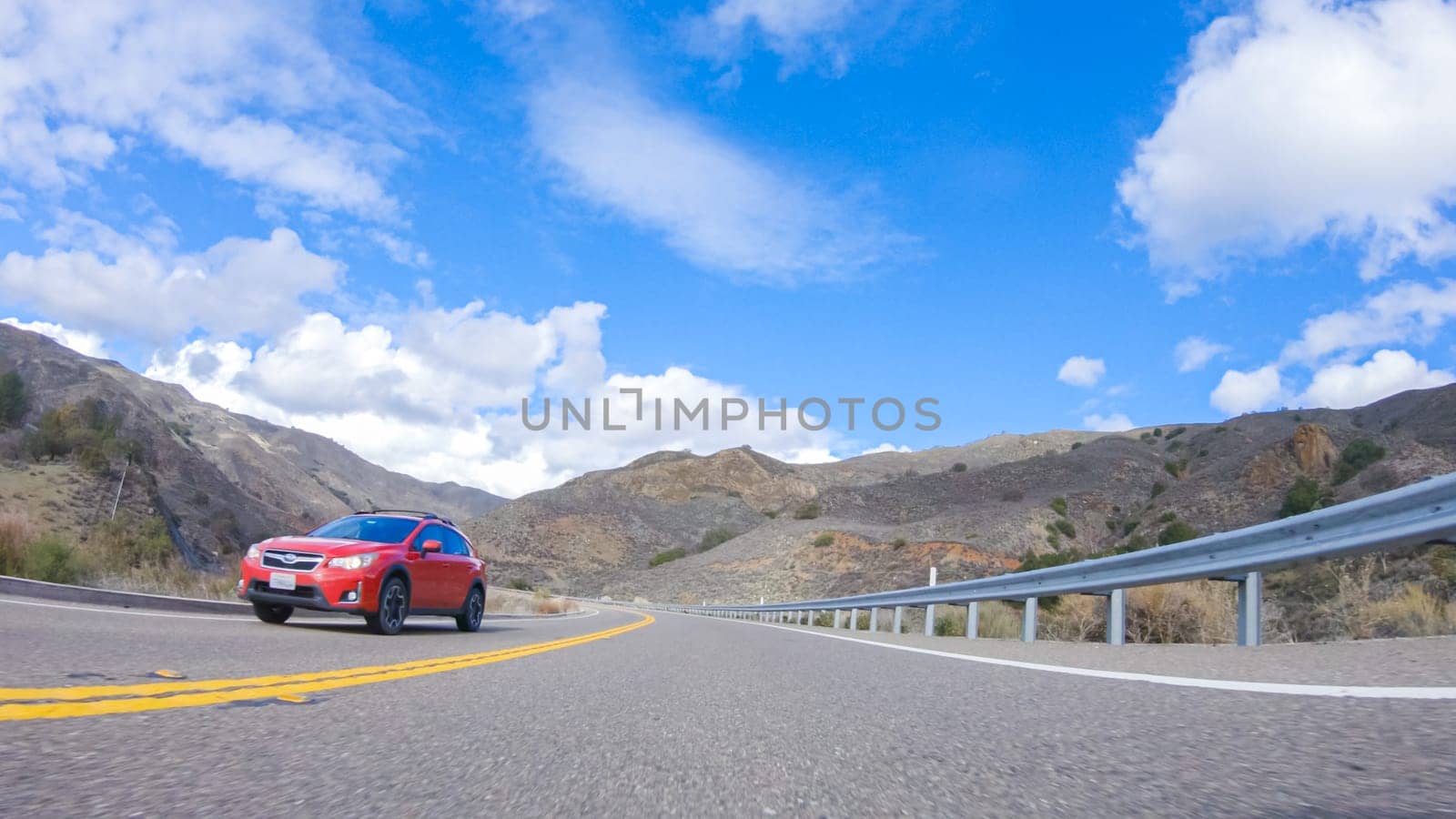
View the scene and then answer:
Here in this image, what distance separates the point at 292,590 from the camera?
10.9m

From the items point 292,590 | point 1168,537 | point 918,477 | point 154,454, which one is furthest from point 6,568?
point 918,477

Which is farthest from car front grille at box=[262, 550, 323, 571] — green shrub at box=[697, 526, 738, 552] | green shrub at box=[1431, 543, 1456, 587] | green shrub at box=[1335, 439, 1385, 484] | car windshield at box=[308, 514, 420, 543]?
green shrub at box=[697, 526, 738, 552]

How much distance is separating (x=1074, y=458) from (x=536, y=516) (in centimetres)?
6335

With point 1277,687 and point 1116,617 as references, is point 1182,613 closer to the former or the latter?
point 1116,617

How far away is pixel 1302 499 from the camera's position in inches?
1789

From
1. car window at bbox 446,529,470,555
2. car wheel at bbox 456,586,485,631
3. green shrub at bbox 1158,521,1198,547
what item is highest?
green shrub at bbox 1158,521,1198,547

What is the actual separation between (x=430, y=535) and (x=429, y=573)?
29.3 inches

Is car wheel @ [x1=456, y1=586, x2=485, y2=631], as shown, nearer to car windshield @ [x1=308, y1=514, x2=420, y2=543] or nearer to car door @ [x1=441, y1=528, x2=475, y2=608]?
car door @ [x1=441, y1=528, x2=475, y2=608]

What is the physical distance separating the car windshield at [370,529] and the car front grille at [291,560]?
971mm

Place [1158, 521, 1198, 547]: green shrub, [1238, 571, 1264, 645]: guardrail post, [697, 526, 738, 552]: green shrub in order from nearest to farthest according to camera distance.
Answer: [1238, 571, 1264, 645]: guardrail post, [1158, 521, 1198, 547]: green shrub, [697, 526, 738, 552]: green shrub

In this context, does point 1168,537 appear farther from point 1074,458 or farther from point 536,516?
point 536,516

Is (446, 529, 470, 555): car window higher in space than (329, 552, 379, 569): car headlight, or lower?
higher

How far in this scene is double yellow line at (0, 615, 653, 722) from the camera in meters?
3.85

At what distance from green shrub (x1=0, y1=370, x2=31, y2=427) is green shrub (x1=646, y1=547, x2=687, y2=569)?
54.5 metres
